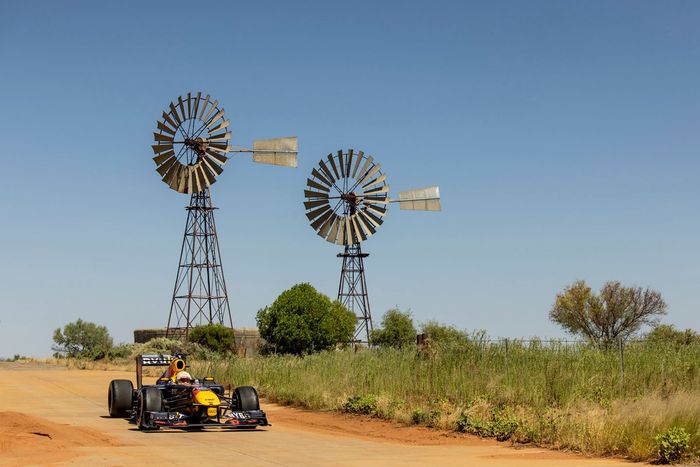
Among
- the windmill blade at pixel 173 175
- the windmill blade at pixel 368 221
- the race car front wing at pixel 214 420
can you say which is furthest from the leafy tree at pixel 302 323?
the race car front wing at pixel 214 420

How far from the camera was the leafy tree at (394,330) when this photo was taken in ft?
217

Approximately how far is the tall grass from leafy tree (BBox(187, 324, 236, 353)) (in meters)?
27.1

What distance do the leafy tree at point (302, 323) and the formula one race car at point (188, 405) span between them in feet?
97.8

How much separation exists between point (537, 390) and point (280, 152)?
36.1 meters

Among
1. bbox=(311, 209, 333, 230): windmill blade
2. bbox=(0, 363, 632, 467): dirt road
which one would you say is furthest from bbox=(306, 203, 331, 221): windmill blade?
bbox=(0, 363, 632, 467): dirt road

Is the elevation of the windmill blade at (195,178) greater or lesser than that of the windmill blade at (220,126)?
lesser

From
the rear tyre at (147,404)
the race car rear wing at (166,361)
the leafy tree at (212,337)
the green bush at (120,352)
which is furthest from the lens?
Answer: the green bush at (120,352)

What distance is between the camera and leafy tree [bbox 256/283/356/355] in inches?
2132

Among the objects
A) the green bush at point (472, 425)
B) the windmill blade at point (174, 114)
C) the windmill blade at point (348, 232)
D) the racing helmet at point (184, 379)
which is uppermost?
the windmill blade at point (174, 114)

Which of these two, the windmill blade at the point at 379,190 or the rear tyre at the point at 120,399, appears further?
the windmill blade at the point at 379,190

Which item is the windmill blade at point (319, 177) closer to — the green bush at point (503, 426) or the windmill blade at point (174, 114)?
the windmill blade at point (174, 114)

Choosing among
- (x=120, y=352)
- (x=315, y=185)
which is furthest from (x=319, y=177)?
(x=120, y=352)

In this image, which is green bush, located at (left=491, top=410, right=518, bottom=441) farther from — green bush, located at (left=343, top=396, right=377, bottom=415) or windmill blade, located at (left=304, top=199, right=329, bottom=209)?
windmill blade, located at (left=304, top=199, right=329, bottom=209)

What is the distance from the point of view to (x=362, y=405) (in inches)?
1034
